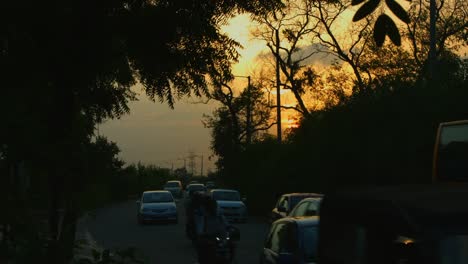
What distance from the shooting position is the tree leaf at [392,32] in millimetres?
4230

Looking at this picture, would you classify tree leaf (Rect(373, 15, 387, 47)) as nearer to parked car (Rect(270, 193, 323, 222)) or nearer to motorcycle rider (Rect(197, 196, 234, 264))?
motorcycle rider (Rect(197, 196, 234, 264))

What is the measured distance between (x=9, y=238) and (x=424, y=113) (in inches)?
784

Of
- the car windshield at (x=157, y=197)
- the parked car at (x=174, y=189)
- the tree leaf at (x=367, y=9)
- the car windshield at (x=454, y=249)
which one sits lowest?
the car windshield at (x=454, y=249)

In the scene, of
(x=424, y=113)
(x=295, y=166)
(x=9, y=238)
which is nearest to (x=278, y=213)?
(x=424, y=113)

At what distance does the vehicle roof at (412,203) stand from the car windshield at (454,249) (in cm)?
10

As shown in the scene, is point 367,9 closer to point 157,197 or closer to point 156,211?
point 156,211

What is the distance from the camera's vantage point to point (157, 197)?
39.8 meters

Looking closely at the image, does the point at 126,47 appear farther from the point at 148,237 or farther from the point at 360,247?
the point at 148,237

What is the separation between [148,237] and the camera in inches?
1206

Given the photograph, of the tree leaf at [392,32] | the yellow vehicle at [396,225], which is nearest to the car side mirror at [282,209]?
the yellow vehicle at [396,225]

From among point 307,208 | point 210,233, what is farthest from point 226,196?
point 210,233

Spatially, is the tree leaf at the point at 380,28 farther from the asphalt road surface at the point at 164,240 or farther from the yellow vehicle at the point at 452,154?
the asphalt road surface at the point at 164,240

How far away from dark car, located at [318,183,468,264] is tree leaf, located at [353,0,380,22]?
94cm

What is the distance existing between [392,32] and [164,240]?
25.3m
